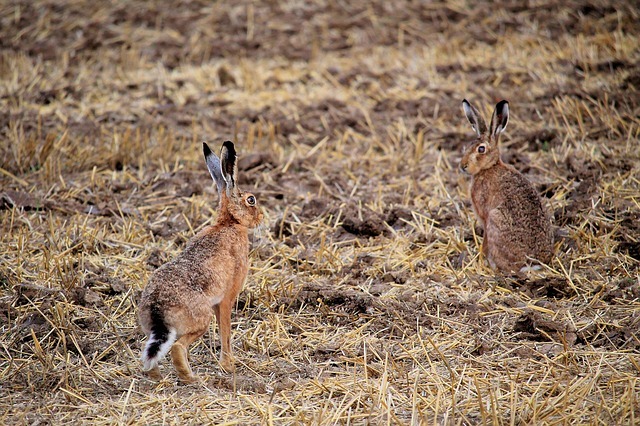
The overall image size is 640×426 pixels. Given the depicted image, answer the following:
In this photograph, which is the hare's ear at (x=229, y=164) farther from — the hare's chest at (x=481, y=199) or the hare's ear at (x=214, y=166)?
the hare's chest at (x=481, y=199)

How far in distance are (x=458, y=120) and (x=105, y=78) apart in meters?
5.04

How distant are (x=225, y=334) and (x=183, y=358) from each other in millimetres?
421

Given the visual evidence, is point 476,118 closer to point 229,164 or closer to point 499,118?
point 499,118

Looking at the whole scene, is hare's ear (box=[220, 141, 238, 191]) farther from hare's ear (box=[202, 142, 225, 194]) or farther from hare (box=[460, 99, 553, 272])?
hare (box=[460, 99, 553, 272])

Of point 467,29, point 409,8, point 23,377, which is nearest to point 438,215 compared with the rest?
point 23,377

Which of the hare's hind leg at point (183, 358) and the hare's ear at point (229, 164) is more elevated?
the hare's ear at point (229, 164)

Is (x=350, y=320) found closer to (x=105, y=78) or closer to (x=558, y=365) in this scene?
(x=558, y=365)

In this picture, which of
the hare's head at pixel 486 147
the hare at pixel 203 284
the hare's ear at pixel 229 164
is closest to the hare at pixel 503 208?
the hare's head at pixel 486 147

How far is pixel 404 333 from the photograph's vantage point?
212 inches

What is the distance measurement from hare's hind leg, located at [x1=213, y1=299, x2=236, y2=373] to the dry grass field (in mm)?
95

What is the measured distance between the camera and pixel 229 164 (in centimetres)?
539

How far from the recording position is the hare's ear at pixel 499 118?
683 cm

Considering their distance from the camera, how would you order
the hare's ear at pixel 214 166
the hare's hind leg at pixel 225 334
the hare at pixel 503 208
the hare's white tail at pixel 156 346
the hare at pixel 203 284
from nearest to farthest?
the hare's white tail at pixel 156 346 < the hare at pixel 203 284 < the hare's hind leg at pixel 225 334 < the hare's ear at pixel 214 166 < the hare at pixel 503 208

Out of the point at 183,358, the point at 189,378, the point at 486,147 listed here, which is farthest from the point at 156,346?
the point at 486,147
